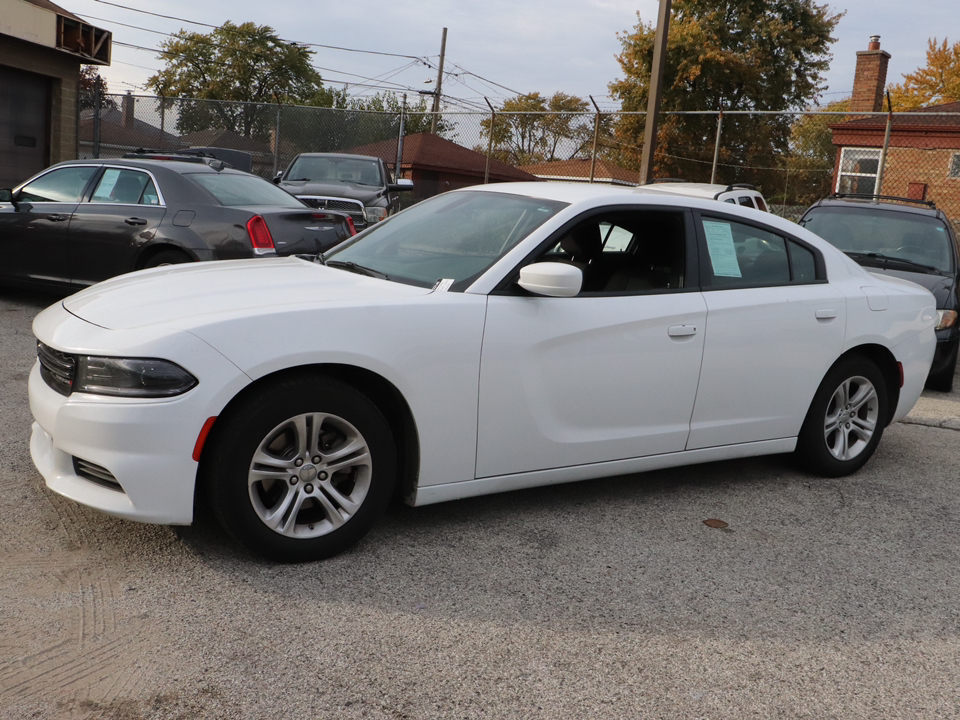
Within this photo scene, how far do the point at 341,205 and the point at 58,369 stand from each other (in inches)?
396

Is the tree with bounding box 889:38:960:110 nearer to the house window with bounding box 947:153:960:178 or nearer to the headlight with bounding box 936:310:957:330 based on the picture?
the house window with bounding box 947:153:960:178

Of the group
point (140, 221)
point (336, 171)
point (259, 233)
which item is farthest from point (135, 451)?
point (336, 171)

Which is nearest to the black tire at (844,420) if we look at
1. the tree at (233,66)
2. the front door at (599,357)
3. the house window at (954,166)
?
the front door at (599,357)

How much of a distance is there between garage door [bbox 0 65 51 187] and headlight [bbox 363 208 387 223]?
7.82 meters

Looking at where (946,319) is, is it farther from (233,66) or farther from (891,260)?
(233,66)

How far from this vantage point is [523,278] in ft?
13.1

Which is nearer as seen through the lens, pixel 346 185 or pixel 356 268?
pixel 356 268

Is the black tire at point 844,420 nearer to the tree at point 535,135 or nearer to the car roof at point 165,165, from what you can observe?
the car roof at point 165,165

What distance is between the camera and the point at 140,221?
28.1 feet

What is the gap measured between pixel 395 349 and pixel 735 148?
117ft

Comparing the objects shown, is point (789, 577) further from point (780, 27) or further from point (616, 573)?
point (780, 27)

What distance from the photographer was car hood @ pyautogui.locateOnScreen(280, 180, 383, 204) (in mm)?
13789

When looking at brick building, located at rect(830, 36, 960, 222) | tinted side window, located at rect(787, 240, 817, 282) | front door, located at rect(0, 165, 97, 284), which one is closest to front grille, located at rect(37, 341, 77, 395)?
tinted side window, located at rect(787, 240, 817, 282)

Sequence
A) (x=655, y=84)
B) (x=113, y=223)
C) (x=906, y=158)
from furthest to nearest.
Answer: (x=906, y=158) → (x=655, y=84) → (x=113, y=223)
